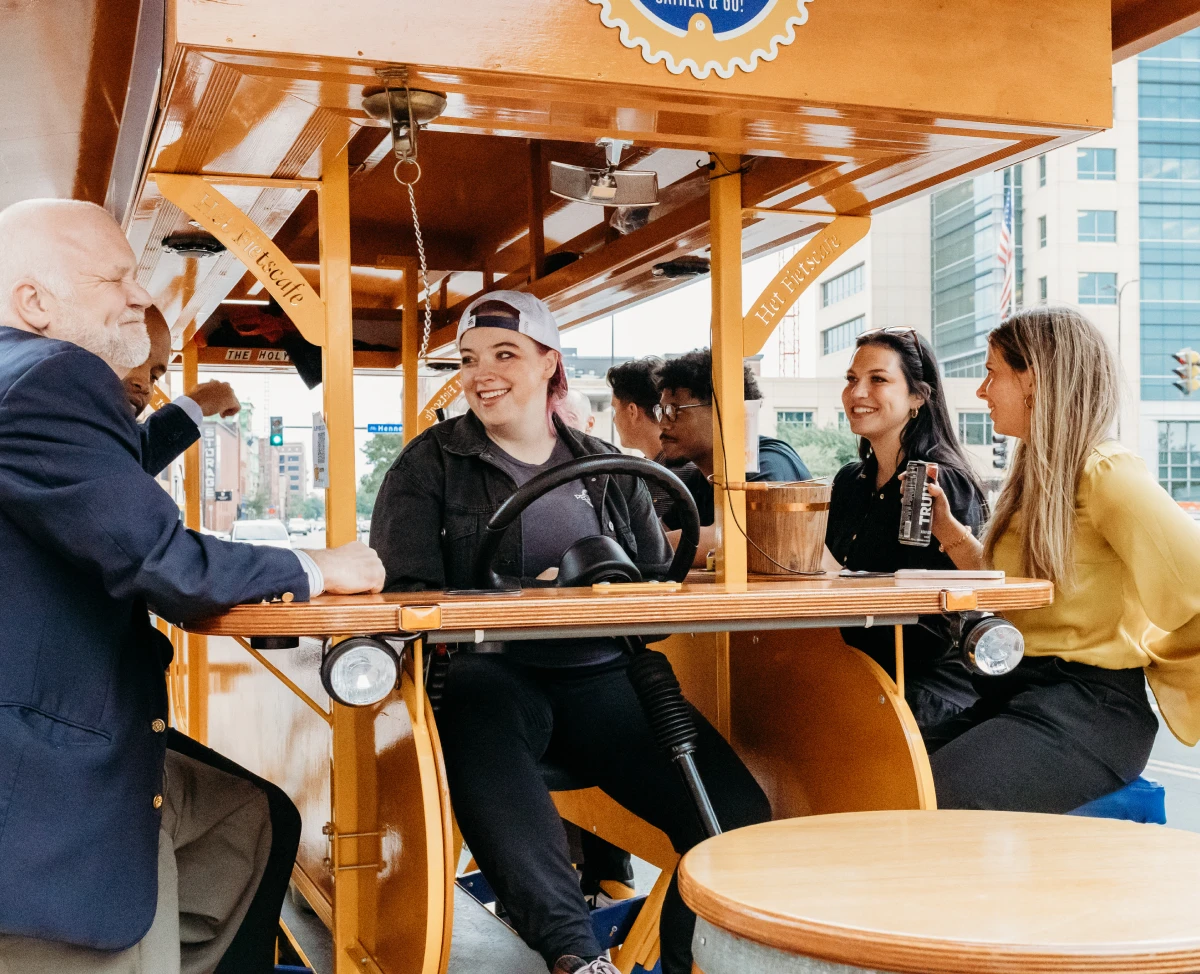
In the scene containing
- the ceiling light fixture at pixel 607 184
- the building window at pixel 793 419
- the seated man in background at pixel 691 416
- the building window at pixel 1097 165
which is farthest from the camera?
the building window at pixel 1097 165

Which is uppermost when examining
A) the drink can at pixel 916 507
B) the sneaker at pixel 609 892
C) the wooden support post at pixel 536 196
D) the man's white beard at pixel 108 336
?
the wooden support post at pixel 536 196

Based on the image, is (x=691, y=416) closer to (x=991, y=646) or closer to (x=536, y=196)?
(x=536, y=196)

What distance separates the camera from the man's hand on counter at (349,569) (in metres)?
2.16

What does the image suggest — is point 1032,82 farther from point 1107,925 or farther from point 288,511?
point 288,511

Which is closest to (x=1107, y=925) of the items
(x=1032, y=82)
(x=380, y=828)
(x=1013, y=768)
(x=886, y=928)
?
(x=886, y=928)

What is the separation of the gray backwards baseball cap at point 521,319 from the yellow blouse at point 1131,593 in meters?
1.36

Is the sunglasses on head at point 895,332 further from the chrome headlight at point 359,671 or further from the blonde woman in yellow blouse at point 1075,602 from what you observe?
the chrome headlight at point 359,671

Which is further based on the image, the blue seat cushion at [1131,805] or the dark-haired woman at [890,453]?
the dark-haired woman at [890,453]

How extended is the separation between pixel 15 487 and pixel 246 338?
5391mm

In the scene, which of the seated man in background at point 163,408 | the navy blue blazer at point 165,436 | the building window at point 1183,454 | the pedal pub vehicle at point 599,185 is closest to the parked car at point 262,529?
the seated man in background at point 163,408

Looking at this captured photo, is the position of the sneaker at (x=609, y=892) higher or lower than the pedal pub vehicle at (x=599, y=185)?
lower

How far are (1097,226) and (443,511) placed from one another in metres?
45.6

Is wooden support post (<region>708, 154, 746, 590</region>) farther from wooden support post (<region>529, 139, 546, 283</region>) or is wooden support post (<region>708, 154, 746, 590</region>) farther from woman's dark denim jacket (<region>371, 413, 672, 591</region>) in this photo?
wooden support post (<region>529, 139, 546, 283</region>)

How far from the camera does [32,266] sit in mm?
2000
